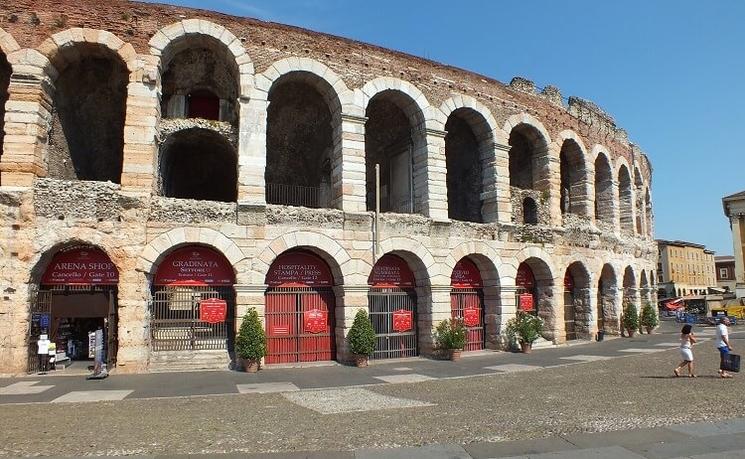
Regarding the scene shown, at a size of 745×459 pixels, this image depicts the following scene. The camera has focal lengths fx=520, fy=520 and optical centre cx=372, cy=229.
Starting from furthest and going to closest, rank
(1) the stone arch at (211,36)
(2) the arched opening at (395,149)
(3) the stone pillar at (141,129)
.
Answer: (2) the arched opening at (395,149), (1) the stone arch at (211,36), (3) the stone pillar at (141,129)

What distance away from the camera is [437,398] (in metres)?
9.91

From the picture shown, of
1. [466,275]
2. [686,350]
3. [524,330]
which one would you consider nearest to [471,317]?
[466,275]

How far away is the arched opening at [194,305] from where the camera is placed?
47.9 ft

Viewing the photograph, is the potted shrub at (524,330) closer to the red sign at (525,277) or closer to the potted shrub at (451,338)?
the red sign at (525,277)

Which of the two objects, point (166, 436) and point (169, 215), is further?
point (169, 215)

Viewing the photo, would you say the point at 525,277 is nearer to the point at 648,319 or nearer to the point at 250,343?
the point at 648,319

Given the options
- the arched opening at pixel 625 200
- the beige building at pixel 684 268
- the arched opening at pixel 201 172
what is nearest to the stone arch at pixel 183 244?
the arched opening at pixel 201 172

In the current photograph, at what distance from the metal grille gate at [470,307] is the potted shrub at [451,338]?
166 cm

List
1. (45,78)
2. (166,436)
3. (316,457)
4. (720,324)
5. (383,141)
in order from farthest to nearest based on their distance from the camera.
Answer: (383,141)
(45,78)
(720,324)
(166,436)
(316,457)

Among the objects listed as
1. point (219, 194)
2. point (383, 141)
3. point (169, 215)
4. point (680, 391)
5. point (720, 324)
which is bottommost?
point (680, 391)

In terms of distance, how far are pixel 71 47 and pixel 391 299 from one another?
12.0 metres

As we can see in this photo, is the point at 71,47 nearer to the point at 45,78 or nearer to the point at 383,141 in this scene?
the point at 45,78

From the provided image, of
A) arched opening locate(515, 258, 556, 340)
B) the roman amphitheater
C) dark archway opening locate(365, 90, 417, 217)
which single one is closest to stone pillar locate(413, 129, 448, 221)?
the roman amphitheater

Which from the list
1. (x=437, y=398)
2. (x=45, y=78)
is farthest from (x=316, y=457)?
(x=45, y=78)
